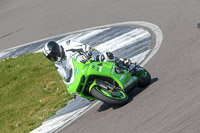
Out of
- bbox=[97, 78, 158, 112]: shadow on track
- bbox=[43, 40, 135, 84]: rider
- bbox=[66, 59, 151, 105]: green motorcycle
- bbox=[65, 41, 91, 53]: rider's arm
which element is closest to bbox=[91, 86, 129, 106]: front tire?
bbox=[66, 59, 151, 105]: green motorcycle

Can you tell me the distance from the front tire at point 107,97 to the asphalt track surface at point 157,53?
0.16 m

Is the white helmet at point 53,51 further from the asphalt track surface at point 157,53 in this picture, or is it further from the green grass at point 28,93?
the green grass at point 28,93

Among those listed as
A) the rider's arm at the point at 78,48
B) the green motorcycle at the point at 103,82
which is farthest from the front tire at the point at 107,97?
the rider's arm at the point at 78,48

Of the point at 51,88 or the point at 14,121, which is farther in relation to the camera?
the point at 51,88

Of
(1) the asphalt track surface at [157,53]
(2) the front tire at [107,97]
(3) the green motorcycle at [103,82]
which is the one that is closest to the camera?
(1) the asphalt track surface at [157,53]

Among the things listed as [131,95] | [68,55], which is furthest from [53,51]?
[131,95]

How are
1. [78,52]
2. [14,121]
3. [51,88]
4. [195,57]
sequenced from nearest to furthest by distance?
[78,52] → [195,57] → [14,121] → [51,88]

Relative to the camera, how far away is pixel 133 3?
1542 centimetres

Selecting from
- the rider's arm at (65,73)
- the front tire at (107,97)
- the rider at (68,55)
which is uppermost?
the rider at (68,55)

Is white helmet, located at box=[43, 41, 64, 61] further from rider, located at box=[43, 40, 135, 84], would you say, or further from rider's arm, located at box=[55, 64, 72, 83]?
rider's arm, located at box=[55, 64, 72, 83]

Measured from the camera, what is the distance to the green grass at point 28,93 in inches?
424

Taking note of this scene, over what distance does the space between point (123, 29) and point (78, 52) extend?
4966 millimetres

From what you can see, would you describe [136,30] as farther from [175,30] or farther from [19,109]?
[19,109]

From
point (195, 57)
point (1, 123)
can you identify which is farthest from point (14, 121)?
point (195, 57)
